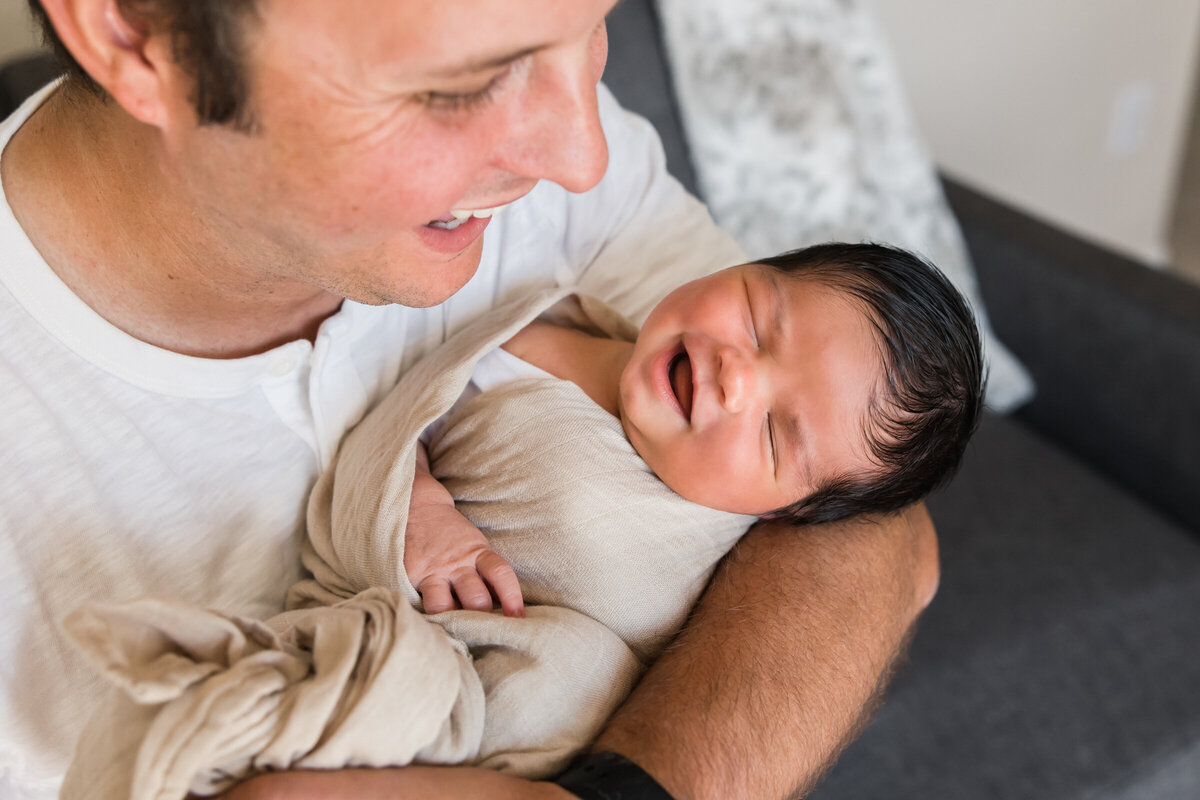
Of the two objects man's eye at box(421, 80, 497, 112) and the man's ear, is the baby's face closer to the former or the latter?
man's eye at box(421, 80, 497, 112)

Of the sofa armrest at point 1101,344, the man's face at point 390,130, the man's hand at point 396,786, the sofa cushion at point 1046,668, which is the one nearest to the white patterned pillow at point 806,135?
the sofa armrest at point 1101,344

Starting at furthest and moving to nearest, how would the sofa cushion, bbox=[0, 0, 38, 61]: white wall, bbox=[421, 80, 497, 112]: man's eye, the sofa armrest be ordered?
the sofa armrest, bbox=[0, 0, 38, 61]: white wall, the sofa cushion, bbox=[421, 80, 497, 112]: man's eye

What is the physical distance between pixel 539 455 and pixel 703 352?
0.21 m

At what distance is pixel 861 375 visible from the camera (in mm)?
1011

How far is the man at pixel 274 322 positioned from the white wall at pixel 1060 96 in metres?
1.85

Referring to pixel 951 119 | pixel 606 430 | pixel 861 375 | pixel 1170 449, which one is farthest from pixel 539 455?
pixel 951 119

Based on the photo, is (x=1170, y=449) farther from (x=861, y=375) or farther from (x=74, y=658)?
(x=74, y=658)

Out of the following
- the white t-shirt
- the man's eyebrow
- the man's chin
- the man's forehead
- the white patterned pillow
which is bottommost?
the white patterned pillow

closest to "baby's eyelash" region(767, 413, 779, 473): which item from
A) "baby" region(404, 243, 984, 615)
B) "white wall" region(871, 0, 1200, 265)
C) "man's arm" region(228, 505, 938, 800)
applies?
"baby" region(404, 243, 984, 615)

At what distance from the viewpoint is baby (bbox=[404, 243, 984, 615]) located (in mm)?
1005

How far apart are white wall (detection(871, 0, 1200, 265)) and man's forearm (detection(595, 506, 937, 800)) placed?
1.66m

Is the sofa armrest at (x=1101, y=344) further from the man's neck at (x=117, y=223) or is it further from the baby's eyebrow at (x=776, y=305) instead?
the man's neck at (x=117, y=223)

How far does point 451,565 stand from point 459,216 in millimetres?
323

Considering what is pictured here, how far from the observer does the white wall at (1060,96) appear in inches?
103
